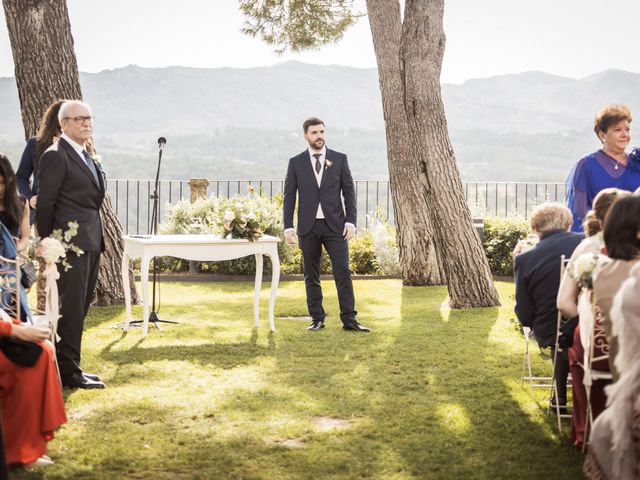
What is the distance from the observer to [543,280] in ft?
15.7

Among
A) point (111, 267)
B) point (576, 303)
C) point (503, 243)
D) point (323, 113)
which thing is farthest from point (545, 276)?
point (323, 113)

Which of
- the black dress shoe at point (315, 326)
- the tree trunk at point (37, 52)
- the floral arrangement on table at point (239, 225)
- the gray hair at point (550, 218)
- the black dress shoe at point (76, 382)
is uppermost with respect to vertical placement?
the tree trunk at point (37, 52)

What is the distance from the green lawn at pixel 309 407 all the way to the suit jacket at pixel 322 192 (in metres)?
1.02

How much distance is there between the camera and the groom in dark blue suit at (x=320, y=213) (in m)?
8.12

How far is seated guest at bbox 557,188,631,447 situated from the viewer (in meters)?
4.13

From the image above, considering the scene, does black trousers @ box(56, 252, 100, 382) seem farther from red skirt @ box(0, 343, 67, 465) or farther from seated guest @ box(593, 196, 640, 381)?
seated guest @ box(593, 196, 640, 381)

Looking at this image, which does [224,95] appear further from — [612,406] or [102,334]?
[612,406]

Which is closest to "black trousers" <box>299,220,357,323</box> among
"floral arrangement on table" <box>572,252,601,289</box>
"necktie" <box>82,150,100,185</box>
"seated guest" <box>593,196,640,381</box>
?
"necktie" <box>82,150,100,185</box>

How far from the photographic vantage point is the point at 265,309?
9805mm

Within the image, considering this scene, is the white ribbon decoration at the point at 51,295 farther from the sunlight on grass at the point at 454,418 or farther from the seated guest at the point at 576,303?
the seated guest at the point at 576,303

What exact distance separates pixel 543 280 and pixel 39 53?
6293mm

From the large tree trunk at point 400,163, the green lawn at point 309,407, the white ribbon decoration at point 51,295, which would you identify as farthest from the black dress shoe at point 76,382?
the large tree trunk at point 400,163

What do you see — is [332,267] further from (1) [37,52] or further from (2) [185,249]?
(1) [37,52]

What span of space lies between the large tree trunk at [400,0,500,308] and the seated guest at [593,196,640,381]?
608 cm
